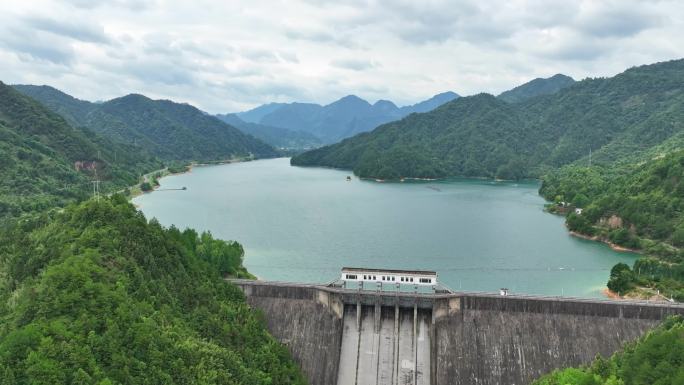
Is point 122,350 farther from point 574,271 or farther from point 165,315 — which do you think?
point 574,271

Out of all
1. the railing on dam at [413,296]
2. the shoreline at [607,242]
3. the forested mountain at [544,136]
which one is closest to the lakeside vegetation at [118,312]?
the railing on dam at [413,296]

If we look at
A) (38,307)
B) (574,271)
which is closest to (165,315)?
(38,307)

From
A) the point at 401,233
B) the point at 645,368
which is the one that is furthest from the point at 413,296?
the point at 401,233

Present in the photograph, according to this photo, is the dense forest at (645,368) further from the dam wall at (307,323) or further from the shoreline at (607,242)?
the shoreline at (607,242)

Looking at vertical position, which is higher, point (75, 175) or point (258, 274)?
point (75, 175)

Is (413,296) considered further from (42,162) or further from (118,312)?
(42,162)

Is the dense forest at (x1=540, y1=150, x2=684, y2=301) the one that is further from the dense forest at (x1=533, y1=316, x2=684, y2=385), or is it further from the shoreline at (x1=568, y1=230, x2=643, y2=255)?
the dense forest at (x1=533, y1=316, x2=684, y2=385)
